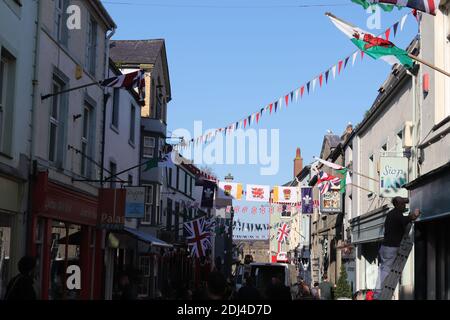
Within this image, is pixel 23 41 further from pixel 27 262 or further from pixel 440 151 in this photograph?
pixel 440 151

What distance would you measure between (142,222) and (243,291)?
2332 centimetres

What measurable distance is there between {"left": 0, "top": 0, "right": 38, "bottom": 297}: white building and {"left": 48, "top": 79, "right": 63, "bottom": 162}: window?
2070mm

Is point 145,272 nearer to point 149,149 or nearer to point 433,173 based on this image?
point 149,149

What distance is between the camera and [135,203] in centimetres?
2091

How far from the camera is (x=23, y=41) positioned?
14.9 meters

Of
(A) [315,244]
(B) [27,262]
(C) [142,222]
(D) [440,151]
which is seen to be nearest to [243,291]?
(B) [27,262]

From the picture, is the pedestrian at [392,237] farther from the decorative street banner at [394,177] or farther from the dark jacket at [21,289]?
the decorative street banner at [394,177]

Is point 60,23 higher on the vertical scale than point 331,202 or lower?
higher

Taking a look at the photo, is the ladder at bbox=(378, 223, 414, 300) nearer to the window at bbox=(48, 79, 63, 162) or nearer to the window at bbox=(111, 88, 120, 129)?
the window at bbox=(48, 79, 63, 162)

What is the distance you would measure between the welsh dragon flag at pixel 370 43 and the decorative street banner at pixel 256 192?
20430 mm

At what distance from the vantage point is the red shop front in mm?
15602

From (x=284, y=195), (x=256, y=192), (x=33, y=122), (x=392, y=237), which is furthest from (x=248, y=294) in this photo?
(x=284, y=195)

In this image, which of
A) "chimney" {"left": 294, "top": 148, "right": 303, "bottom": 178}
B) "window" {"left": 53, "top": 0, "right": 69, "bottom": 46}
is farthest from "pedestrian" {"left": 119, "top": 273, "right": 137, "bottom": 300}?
"chimney" {"left": 294, "top": 148, "right": 303, "bottom": 178}

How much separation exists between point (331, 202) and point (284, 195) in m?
6.12
